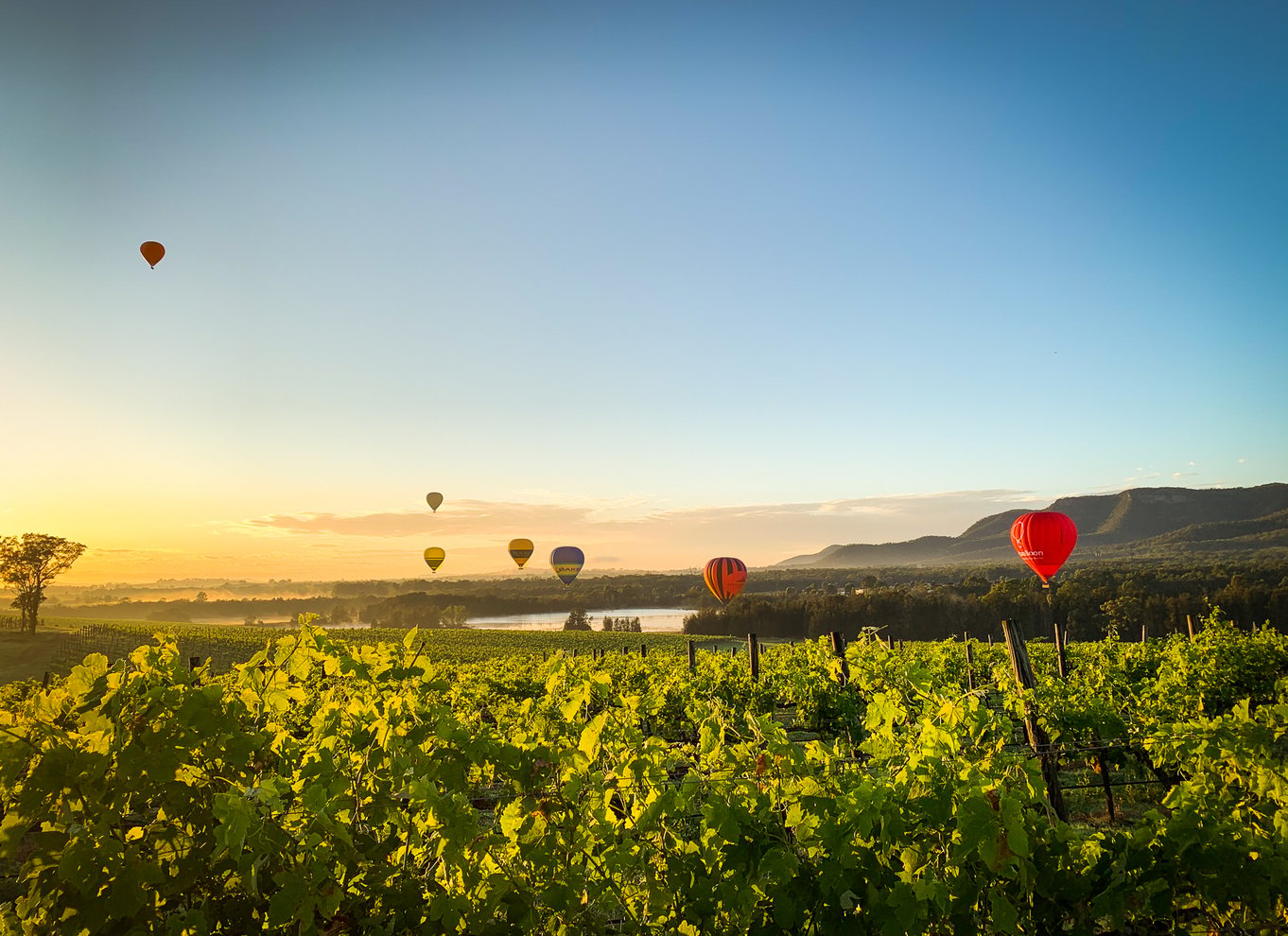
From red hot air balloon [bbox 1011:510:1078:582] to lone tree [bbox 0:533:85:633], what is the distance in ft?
207

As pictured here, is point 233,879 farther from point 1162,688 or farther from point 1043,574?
point 1043,574

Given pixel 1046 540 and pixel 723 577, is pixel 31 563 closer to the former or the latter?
pixel 723 577

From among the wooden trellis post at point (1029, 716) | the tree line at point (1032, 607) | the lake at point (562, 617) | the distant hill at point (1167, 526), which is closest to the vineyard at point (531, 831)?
the wooden trellis post at point (1029, 716)

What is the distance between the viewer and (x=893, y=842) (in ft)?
7.04

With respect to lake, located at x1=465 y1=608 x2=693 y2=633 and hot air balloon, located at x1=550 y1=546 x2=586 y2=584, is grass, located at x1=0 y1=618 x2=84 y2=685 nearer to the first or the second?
hot air balloon, located at x1=550 y1=546 x2=586 y2=584

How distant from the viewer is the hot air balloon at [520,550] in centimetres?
4032

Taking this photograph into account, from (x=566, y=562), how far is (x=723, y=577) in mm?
12761

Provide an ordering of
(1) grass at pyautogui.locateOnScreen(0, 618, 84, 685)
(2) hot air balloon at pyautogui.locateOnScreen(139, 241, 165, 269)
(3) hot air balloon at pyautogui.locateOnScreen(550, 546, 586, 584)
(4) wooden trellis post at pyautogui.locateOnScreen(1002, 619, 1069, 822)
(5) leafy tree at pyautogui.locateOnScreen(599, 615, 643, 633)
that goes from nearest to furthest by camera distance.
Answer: (4) wooden trellis post at pyautogui.locateOnScreen(1002, 619, 1069, 822)
(2) hot air balloon at pyautogui.locateOnScreen(139, 241, 165, 269)
(1) grass at pyautogui.locateOnScreen(0, 618, 84, 685)
(3) hot air balloon at pyautogui.locateOnScreen(550, 546, 586, 584)
(5) leafy tree at pyautogui.locateOnScreen(599, 615, 643, 633)

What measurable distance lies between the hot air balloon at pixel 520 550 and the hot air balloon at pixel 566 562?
146cm

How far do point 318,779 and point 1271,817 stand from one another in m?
3.40

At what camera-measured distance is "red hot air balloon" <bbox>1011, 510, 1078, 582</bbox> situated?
1797cm

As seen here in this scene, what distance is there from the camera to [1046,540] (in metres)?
18.0

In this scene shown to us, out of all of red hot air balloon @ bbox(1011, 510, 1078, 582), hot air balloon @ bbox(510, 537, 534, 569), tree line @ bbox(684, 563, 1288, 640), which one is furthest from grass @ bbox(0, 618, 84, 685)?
tree line @ bbox(684, 563, 1288, 640)

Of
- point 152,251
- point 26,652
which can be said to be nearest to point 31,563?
point 26,652
